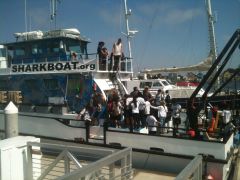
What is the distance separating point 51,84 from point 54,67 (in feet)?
2.12

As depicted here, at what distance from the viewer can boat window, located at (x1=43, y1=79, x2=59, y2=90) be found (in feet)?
36.7

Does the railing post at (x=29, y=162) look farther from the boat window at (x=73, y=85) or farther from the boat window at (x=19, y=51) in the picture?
the boat window at (x=19, y=51)

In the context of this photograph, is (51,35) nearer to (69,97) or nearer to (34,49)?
(34,49)

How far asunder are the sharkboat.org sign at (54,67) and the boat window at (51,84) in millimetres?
378

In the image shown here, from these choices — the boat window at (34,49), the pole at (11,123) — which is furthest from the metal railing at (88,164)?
the boat window at (34,49)

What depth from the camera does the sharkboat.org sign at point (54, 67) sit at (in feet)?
35.2

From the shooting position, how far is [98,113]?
31.8 feet

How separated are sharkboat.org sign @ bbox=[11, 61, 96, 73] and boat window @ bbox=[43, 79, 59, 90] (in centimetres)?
38

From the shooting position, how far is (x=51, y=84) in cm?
1130

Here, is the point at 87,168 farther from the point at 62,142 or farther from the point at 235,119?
the point at 235,119

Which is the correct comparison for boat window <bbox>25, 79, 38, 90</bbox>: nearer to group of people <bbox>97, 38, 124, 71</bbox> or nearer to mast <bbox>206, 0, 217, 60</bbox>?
group of people <bbox>97, 38, 124, 71</bbox>

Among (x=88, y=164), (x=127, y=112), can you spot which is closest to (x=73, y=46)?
(x=127, y=112)

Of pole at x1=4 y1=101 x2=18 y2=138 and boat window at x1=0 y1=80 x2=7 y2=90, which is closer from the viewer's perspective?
pole at x1=4 y1=101 x2=18 y2=138

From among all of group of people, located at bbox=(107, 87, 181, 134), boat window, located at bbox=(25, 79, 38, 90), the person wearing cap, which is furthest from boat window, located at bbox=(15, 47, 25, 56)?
group of people, located at bbox=(107, 87, 181, 134)
